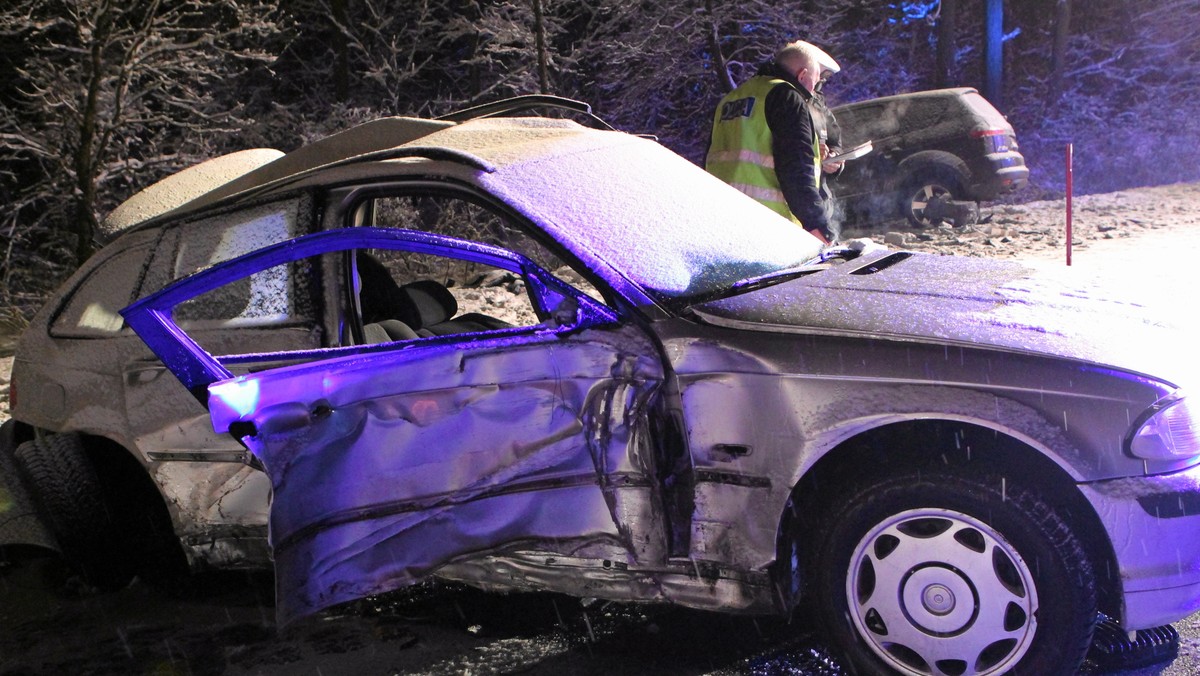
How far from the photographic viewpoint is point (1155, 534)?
2447 millimetres

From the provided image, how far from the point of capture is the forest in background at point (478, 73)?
1006 cm

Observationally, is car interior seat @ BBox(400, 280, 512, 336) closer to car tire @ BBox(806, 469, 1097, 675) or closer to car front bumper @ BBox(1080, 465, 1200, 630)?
car tire @ BBox(806, 469, 1097, 675)

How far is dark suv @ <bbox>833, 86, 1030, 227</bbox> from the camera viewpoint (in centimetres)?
1236

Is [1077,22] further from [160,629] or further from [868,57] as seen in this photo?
[160,629]

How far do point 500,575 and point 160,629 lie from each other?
55.2 inches

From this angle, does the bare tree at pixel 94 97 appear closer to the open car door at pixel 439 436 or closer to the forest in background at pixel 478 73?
the forest in background at pixel 478 73

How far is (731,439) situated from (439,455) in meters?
0.81

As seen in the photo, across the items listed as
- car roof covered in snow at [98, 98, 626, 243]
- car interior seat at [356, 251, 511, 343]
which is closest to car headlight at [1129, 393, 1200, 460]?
car roof covered in snow at [98, 98, 626, 243]

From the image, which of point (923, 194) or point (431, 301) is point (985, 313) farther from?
point (923, 194)

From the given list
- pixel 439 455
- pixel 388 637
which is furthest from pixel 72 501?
pixel 439 455

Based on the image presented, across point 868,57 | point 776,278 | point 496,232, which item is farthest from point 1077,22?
point 776,278

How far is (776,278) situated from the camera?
3.14 meters

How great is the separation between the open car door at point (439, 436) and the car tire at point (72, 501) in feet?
3.99

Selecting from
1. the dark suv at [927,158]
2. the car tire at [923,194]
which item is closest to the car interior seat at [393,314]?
the dark suv at [927,158]
